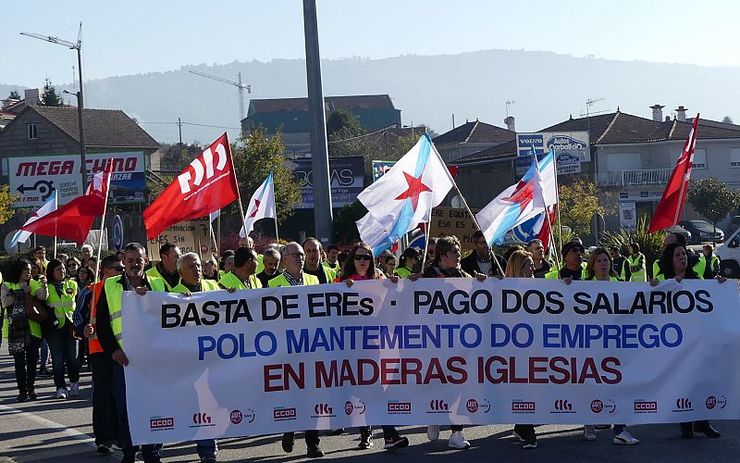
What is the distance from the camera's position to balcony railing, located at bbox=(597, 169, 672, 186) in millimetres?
63719

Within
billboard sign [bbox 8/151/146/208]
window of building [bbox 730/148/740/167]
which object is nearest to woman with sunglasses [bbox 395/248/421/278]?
billboard sign [bbox 8/151/146/208]

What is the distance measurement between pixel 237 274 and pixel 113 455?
189 cm

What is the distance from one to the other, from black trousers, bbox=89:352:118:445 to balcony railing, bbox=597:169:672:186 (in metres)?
56.1

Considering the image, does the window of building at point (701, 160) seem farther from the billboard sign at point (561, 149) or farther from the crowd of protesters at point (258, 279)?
the crowd of protesters at point (258, 279)

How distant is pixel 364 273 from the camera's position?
998 centimetres

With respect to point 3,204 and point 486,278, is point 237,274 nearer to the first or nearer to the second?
point 486,278

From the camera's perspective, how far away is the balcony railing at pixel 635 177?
63.7m

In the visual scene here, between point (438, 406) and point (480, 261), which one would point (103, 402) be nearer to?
point (438, 406)

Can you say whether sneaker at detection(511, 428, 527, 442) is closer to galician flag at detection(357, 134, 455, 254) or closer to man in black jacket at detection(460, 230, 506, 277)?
galician flag at detection(357, 134, 455, 254)

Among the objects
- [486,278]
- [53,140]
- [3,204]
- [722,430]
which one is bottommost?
[722,430]

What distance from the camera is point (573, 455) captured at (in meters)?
9.16

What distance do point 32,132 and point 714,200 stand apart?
41489 mm

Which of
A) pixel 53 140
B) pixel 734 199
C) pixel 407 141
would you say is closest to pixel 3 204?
pixel 53 140

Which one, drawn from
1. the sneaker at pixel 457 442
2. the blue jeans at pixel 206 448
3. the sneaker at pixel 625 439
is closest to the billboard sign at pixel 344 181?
the sneaker at pixel 457 442
